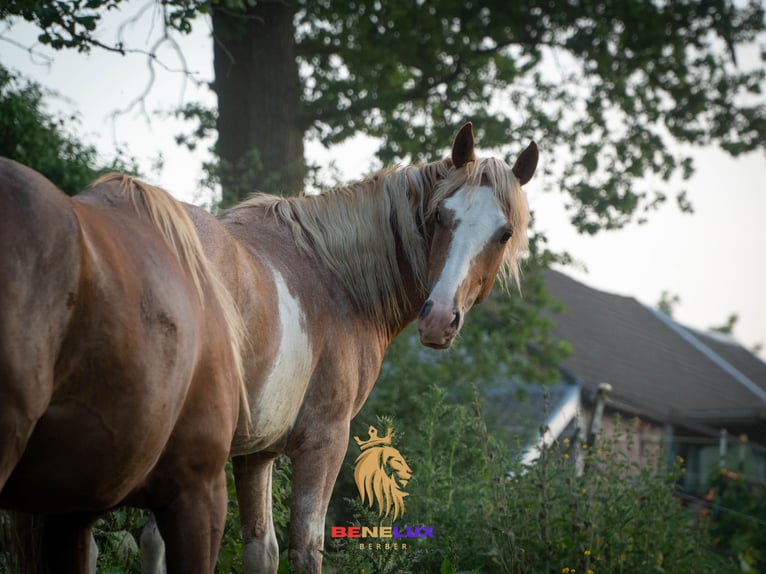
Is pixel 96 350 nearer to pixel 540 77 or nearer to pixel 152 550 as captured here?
pixel 152 550

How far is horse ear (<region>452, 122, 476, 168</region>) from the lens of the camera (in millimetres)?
3623

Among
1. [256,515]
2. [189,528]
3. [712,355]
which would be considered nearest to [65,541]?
[189,528]

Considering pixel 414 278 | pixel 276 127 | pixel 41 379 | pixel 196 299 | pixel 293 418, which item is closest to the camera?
pixel 41 379

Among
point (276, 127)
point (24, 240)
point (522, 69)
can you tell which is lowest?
point (24, 240)

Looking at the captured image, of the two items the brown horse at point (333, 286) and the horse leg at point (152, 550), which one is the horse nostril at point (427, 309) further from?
the horse leg at point (152, 550)

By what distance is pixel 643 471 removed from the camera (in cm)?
530

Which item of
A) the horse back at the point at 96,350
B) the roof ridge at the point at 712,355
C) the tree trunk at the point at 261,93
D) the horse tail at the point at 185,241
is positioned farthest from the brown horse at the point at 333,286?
the roof ridge at the point at 712,355

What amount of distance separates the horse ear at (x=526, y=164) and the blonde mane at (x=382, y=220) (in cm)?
18

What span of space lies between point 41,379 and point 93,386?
156 mm

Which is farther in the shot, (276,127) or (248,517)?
(276,127)

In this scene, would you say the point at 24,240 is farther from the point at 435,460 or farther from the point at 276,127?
the point at 276,127

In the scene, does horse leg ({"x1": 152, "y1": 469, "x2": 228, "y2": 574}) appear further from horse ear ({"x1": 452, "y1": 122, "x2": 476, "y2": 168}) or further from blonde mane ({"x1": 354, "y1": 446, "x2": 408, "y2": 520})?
horse ear ({"x1": 452, "y1": 122, "x2": 476, "y2": 168})

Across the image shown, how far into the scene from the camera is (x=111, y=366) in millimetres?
1965

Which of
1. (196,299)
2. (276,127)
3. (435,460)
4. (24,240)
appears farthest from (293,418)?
(276,127)
